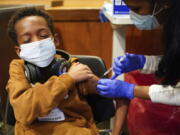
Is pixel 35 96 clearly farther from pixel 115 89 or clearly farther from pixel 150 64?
pixel 150 64

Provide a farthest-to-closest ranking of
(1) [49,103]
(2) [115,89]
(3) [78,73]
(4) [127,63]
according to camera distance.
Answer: (4) [127,63], (2) [115,89], (3) [78,73], (1) [49,103]

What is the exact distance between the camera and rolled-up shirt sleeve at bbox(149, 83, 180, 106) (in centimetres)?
118

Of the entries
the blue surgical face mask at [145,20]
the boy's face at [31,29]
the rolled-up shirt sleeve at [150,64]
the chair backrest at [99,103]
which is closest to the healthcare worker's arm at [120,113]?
the chair backrest at [99,103]

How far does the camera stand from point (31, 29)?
1186 millimetres

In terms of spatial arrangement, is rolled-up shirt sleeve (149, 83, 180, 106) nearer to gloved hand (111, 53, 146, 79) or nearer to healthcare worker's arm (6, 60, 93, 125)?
gloved hand (111, 53, 146, 79)

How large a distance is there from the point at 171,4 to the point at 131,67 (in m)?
0.53

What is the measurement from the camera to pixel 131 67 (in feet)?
4.94

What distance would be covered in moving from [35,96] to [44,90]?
0.05 m

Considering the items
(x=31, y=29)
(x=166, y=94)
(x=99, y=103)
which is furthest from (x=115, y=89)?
(x=31, y=29)

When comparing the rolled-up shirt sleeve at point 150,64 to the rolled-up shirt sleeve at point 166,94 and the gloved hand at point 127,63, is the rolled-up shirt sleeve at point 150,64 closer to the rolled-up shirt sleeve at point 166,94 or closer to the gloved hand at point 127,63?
the gloved hand at point 127,63

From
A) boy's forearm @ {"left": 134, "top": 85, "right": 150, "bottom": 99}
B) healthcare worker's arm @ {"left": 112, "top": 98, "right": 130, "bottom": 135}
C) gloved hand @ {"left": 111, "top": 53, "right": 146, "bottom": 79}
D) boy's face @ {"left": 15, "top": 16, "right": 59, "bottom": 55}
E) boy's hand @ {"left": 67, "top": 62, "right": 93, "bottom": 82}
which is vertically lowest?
healthcare worker's arm @ {"left": 112, "top": 98, "right": 130, "bottom": 135}

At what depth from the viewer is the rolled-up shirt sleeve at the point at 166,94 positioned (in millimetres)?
1184

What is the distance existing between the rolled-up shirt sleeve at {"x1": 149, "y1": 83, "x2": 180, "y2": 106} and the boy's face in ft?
1.89

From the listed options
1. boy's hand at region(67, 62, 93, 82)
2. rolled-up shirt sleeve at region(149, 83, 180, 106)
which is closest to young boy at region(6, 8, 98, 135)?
boy's hand at region(67, 62, 93, 82)
